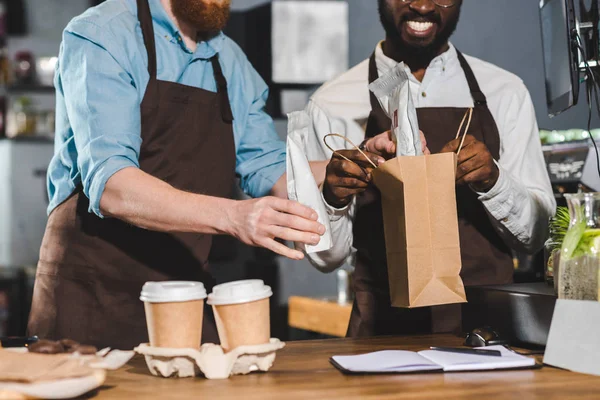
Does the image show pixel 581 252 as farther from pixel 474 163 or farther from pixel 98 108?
pixel 98 108

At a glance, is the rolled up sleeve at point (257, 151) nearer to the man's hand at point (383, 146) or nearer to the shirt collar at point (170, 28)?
the shirt collar at point (170, 28)

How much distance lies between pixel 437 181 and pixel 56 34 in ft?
14.5

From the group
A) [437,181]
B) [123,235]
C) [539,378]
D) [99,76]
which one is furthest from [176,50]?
[539,378]

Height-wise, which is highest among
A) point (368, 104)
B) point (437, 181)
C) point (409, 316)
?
point (368, 104)

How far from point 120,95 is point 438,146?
860 millimetres

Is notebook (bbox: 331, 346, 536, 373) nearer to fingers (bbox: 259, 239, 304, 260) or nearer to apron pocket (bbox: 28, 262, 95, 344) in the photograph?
fingers (bbox: 259, 239, 304, 260)

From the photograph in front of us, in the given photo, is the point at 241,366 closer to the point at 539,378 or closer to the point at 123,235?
the point at 539,378

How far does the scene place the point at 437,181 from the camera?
149cm

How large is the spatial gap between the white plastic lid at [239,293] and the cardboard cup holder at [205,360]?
0.25 ft

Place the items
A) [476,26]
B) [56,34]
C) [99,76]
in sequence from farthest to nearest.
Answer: [56,34]
[476,26]
[99,76]

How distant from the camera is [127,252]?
6.32ft

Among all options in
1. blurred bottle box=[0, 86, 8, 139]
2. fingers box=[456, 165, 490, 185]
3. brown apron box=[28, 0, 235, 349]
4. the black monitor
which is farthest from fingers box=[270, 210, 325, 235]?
blurred bottle box=[0, 86, 8, 139]

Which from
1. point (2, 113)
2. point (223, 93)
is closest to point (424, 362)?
point (223, 93)

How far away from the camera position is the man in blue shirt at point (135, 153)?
1.73 m
